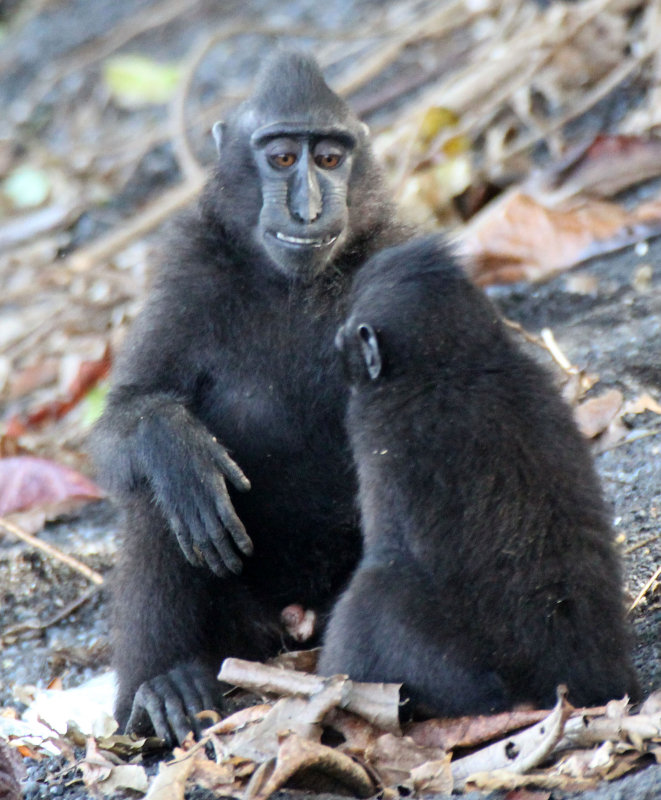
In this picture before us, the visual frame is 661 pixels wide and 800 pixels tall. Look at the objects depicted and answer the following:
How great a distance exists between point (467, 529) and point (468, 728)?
1.58 ft

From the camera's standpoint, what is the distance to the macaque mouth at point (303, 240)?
404 cm

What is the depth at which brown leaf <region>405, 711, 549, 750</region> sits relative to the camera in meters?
2.98

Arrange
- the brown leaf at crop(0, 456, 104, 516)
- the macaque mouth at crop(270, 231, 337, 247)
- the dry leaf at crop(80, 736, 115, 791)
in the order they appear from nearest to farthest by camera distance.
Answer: the dry leaf at crop(80, 736, 115, 791)
the macaque mouth at crop(270, 231, 337, 247)
the brown leaf at crop(0, 456, 104, 516)

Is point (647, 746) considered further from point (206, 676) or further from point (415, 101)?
point (415, 101)

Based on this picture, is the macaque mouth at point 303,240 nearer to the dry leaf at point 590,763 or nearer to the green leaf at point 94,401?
the dry leaf at point 590,763

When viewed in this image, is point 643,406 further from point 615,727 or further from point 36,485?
point 36,485

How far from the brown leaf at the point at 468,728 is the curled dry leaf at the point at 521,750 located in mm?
40

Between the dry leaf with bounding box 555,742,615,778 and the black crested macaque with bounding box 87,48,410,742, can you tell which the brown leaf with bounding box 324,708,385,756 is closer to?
the dry leaf with bounding box 555,742,615,778

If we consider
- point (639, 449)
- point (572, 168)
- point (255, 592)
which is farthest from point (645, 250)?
point (255, 592)

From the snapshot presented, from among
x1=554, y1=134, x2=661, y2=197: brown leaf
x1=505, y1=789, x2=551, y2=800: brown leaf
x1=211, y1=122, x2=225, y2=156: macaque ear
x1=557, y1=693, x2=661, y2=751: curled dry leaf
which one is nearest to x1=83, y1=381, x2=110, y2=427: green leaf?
x1=211, y1=122, x2=225, y2=156: macaque ear

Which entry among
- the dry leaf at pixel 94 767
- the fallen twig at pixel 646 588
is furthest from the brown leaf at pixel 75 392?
the fallen twig at pixel 646 588

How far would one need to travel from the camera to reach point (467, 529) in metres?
3.09

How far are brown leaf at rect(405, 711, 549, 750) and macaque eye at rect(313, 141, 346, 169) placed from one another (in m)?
1.98

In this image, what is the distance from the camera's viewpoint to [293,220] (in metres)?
4.08
